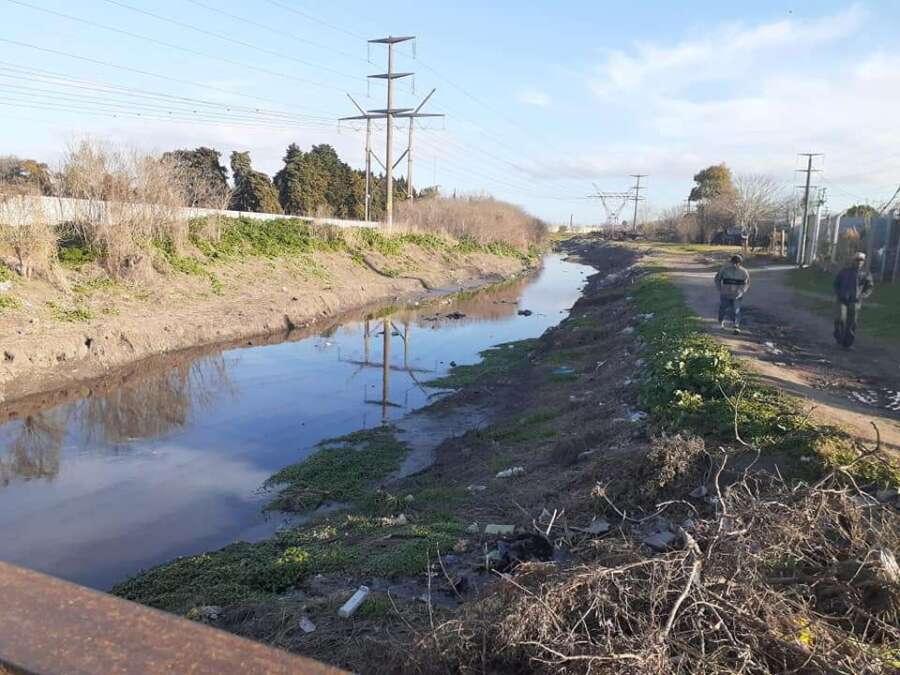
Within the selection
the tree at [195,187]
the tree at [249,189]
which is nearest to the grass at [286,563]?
the tree at [195,187]

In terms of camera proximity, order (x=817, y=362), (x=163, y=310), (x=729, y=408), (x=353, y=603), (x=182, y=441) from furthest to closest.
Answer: (x=163, y=310), (x=817, y=362), (x=182, y=441), (x=729, y=408), (x=353, y=603)

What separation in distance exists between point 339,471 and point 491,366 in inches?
285

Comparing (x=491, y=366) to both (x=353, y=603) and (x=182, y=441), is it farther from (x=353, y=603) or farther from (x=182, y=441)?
(x=353, y=603)

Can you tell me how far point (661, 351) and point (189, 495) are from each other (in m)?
7.13

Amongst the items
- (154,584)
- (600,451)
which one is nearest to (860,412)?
(600,451)

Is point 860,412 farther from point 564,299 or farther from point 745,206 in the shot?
point 745,206

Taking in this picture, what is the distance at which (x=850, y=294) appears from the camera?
36.0 ft

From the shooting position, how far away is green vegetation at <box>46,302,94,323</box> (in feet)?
47.3

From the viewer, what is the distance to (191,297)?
63.2ft

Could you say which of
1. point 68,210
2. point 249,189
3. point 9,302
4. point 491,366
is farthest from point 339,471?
point 249,189

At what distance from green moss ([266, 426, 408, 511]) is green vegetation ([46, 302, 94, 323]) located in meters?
8.03

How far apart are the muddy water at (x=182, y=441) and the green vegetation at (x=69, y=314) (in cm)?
205

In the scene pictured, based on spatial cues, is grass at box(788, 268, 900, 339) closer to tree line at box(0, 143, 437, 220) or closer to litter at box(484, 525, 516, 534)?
litter at box(484, 525, 516, 534)

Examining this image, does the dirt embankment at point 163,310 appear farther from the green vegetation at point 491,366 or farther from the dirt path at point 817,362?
the dirt path at point 817,362
